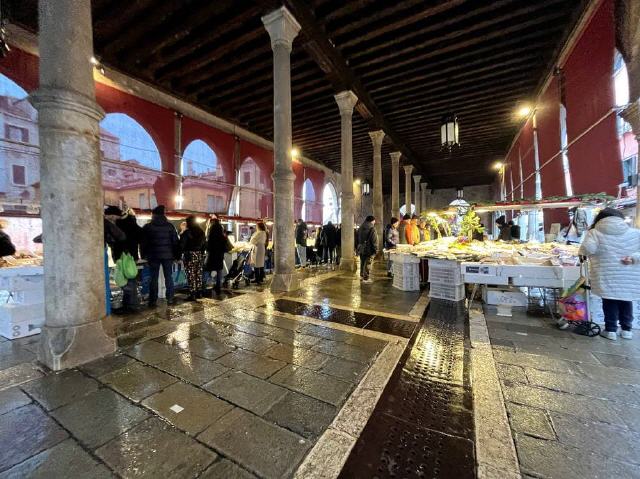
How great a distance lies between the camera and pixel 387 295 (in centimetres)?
546

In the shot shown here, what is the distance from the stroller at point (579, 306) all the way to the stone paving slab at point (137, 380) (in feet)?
15.9

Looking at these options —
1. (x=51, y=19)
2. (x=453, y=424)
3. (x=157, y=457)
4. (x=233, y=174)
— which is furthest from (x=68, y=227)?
(x=233, y=174)

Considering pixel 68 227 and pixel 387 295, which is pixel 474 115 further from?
pixel 68 227

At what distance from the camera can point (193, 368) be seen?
101 inches

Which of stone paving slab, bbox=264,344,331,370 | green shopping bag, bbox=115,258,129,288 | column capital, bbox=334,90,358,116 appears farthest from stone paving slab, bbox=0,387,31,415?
column capital, bbox=334,90,358,116

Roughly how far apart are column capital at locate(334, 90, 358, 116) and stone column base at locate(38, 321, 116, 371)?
826 cm

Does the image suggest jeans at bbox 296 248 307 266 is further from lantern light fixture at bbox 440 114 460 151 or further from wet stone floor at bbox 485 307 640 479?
wet stone floor at bbox 485 307 640 479

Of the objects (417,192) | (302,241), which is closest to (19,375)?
(302,241)

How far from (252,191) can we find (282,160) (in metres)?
6.81

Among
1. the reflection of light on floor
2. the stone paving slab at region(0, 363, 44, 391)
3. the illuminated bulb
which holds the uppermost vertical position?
the illuminated bulb

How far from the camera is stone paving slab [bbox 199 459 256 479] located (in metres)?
1.41

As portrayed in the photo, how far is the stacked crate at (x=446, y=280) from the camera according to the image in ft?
16.0

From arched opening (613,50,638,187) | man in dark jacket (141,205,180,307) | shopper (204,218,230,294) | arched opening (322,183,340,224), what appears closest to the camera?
arched opening (613,50,638,187)

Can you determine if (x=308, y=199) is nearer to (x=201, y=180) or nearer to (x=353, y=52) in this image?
(x=201, y=180)
